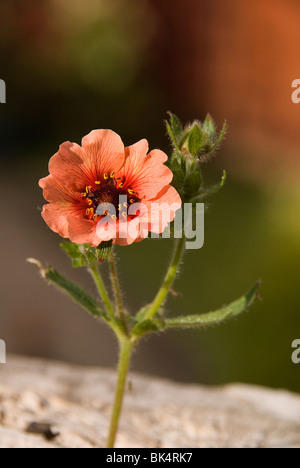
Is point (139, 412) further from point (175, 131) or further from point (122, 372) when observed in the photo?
point (175, 131)

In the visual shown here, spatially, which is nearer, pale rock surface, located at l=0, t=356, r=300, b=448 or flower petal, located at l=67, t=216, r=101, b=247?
flower petal, located at l=67, t=216, r=101, b=247

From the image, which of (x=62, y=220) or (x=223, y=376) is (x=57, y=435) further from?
(x=223, y=376)

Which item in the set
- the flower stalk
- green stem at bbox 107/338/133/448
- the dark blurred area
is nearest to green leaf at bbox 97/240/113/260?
the flower stalk

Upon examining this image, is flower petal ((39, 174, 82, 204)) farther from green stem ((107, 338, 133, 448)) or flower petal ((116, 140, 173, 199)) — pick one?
green stem ((107, 338, 133, 448))

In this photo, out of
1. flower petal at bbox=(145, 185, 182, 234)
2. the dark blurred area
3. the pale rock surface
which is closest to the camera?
flower petal at bbox=(145, 185, 182, 234)

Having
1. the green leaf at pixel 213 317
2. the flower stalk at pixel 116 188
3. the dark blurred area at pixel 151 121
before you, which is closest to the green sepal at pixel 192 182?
the flower stalk at pixel 116 188

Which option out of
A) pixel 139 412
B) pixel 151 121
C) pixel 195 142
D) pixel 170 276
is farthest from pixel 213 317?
pixel 151 121

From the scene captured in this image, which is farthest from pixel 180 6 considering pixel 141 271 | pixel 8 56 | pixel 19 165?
pixel 141 271
